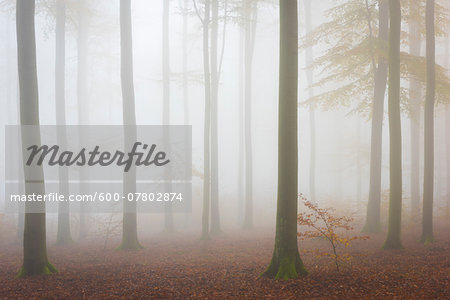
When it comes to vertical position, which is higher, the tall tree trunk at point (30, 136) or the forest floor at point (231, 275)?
the tall tree trunk at point (30, 136)

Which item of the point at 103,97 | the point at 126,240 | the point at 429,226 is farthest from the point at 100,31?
the point at 429,226

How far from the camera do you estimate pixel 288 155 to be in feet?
23.1

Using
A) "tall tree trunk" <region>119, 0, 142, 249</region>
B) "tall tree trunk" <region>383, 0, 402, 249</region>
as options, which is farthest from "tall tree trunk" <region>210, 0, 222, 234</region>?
"tall tree trunk" <region>383, 0, 402, 249</region>

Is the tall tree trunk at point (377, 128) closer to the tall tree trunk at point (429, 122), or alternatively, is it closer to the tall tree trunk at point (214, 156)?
the tall tree trunk at point (429, 122)

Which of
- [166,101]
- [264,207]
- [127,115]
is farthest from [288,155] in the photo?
[264,207]

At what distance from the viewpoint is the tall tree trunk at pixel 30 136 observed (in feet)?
27.1

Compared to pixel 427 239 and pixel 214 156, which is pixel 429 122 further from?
pixel 214 156

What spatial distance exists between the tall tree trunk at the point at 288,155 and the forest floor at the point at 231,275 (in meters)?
0.39

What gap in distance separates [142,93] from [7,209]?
32.1 metres

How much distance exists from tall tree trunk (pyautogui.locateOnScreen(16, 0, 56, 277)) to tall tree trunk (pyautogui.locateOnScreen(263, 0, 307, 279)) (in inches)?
232

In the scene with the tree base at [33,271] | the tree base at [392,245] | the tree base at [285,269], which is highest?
the tree base at [285,269]

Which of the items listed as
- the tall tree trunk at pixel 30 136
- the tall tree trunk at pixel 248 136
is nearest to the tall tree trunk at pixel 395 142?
the tall tree trunk at pixel 248 136

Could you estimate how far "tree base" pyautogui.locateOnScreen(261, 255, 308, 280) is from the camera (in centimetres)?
692

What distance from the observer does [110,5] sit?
74.9 ft
